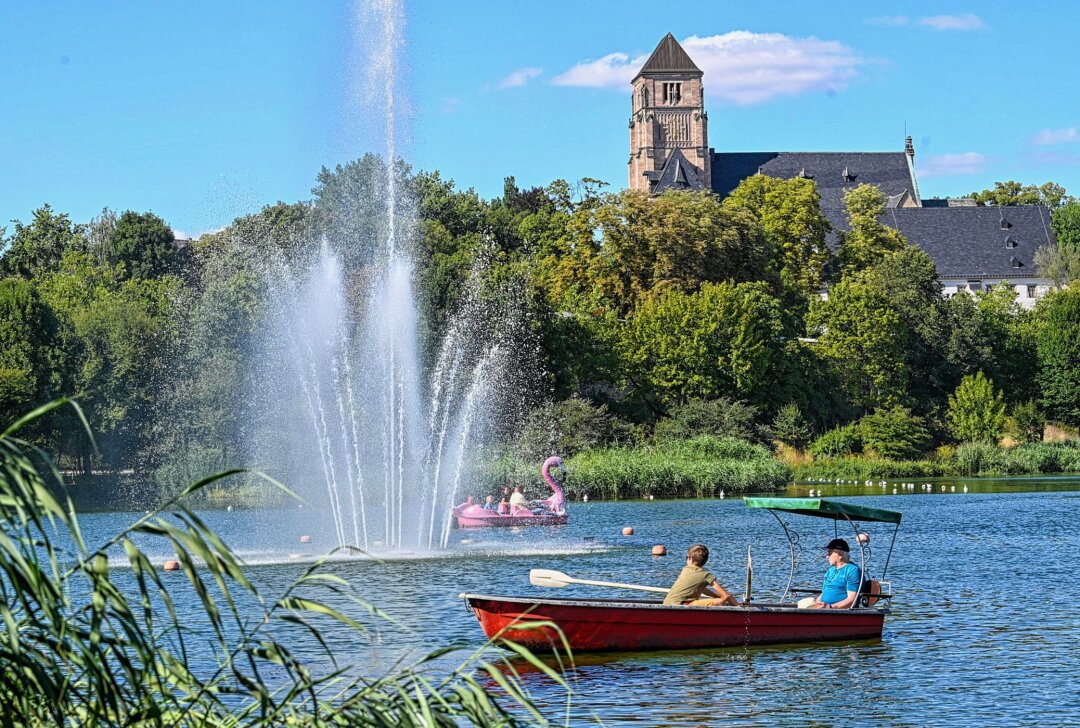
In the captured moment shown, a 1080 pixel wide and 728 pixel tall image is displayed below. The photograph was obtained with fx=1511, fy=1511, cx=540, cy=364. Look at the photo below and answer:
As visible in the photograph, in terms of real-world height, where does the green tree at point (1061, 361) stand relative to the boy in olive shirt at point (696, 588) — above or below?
above

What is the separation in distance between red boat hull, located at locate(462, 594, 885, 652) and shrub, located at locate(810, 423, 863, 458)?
46653mm

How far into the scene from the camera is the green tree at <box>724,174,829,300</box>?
8750 cm

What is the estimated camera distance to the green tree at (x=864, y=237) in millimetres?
90875

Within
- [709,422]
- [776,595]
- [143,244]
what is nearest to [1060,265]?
[709,422]

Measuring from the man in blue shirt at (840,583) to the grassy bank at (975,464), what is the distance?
136 feet

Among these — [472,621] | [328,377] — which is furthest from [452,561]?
[328,377]

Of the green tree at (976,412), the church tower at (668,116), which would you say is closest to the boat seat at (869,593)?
the green tree at (976,412)

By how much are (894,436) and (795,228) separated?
957 inches

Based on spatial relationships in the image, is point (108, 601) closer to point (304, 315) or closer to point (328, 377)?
point (304, 315)

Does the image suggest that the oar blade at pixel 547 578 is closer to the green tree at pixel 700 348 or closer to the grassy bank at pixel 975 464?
the grassy bank at pixel 975 464

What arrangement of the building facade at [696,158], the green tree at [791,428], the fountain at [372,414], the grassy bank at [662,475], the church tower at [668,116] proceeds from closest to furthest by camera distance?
the fountain at [372,414]
the grassy bank at [662,475]
the green tree at [791,428]
the building facade at [696,158]
the church tower at [668,116]

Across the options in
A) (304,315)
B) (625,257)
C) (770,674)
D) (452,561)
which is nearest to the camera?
(770,674)

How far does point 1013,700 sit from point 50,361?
52750 mm

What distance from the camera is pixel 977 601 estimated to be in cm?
2305
